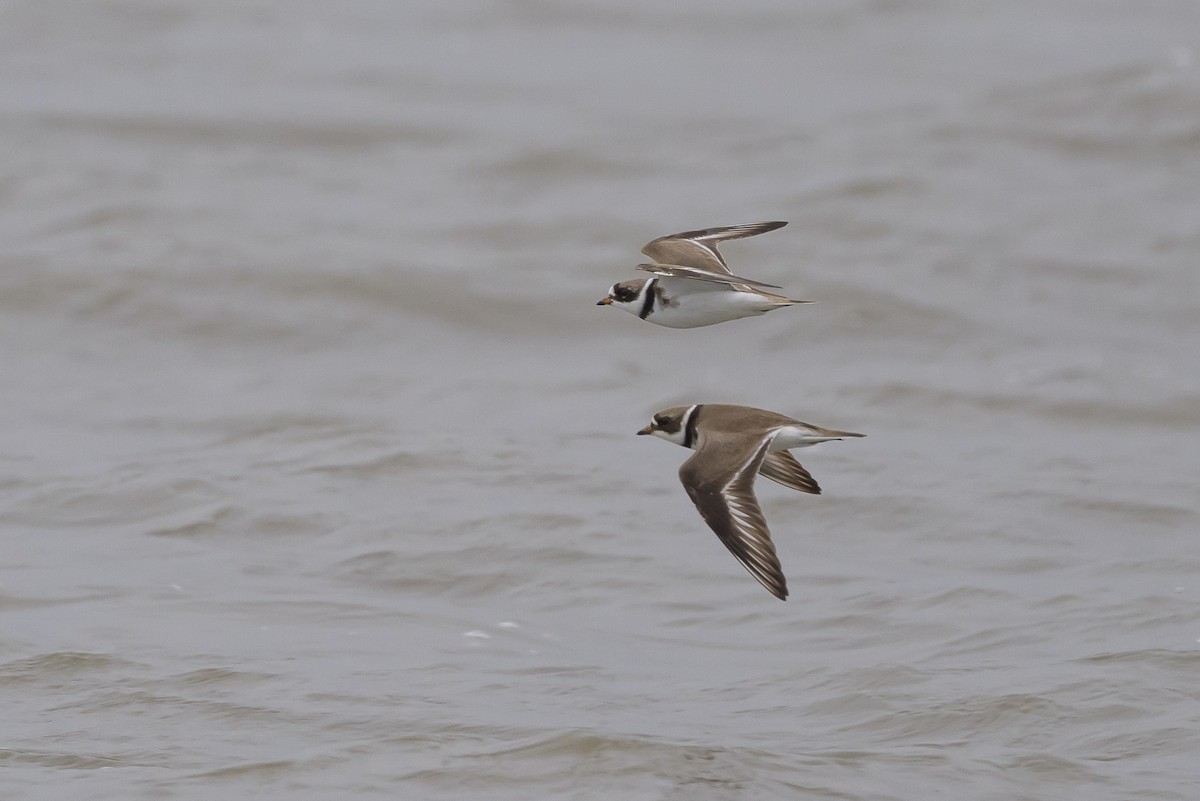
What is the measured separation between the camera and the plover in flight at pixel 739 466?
22.8 ft

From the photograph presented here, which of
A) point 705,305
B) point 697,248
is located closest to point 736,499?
point 705,305

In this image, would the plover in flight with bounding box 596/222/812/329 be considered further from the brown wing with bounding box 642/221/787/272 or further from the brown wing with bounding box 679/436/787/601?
the brown wing with bounding box 679/436/787/601

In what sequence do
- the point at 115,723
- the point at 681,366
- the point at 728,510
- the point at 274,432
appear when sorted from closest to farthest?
the point at 728,510
the point at 115,723
the point at 274,432
the point at 681,366

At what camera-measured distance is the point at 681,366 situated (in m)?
13.5

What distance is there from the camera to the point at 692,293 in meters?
8.26

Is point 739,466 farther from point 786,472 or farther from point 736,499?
point 786,472

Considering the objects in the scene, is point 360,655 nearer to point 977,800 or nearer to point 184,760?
point 184,760

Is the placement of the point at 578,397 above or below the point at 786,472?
below

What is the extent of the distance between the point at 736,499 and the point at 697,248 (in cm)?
195

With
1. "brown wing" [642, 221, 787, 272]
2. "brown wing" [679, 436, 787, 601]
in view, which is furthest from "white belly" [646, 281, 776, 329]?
"brown wing" [679, 436, 787, 601]

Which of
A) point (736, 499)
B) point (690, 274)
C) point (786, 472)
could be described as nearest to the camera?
point (736, 499)

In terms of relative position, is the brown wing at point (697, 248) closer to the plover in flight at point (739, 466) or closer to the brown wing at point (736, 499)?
the plover in flight at point (739, 466)

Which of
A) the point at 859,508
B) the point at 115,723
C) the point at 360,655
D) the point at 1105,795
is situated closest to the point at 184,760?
the point at 115,723

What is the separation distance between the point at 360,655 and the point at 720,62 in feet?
42.4
